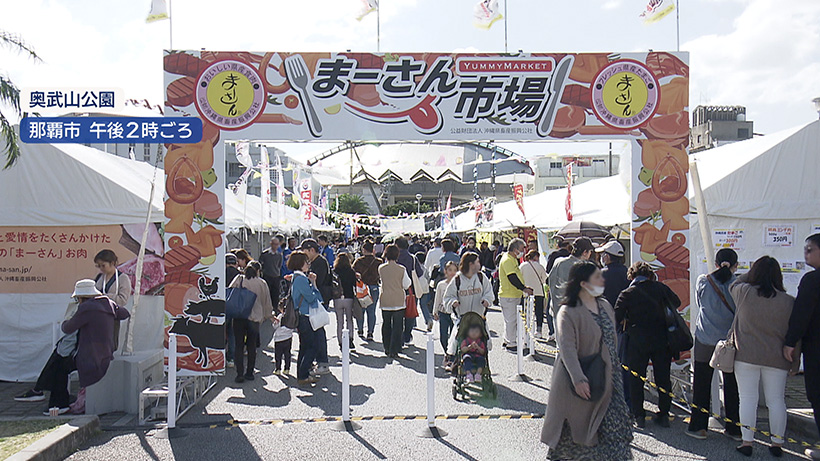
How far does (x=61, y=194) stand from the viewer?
8.98m

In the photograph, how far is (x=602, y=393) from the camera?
434 cm

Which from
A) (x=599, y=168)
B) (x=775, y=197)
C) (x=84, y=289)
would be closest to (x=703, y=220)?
(x=775, y=197)

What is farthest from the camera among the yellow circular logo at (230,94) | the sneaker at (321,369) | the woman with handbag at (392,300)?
the woman with handbag at (392,300)

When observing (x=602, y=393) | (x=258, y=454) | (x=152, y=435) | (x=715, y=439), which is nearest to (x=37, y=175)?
(x=152, y=435)

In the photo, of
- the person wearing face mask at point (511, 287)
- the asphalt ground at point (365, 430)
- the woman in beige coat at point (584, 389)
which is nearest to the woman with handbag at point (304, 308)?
the asphalt ground at point (365, 430)

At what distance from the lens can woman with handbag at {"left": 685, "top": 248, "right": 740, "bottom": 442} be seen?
6.01m

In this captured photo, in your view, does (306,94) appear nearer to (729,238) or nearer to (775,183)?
(729,238)

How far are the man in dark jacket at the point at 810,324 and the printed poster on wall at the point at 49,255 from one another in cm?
809

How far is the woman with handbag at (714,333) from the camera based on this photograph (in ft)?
19.7

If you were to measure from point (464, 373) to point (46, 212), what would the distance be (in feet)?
19.8

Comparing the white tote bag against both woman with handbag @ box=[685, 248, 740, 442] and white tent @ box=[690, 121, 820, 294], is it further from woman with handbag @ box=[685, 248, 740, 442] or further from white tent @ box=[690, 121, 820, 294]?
white tent @ box=[690, 121, 820, 294]

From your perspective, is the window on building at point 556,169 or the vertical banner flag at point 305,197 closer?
the vertical banner flag at point 305,197

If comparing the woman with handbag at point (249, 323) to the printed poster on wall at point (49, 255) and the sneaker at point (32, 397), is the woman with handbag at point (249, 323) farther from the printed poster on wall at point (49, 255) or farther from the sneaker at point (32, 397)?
the sneaker at point (32, 397)

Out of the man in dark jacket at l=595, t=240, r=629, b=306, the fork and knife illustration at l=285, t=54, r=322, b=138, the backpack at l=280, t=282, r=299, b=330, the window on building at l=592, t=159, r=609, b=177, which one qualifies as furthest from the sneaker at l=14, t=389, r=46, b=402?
the window on building at l=592, t=159, r=609, b=177
